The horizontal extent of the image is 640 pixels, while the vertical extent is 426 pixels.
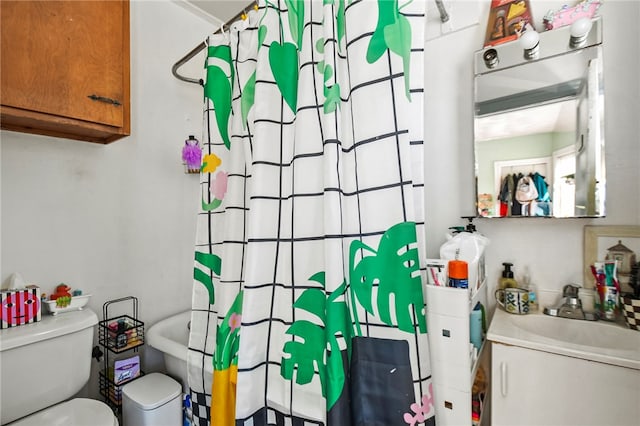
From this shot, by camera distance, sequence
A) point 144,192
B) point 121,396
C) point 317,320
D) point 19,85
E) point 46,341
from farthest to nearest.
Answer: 1. point 144,192
2. point 121,396
3. point 46,341
4. point 19,85
5. point 317,320

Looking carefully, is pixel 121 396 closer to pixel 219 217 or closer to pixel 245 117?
pixel 219 217

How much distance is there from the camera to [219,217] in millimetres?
1206

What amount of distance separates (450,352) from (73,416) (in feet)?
4.60

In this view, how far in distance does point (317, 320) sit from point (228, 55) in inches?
42.6

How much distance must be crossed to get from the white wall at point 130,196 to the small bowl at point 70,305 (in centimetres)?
10

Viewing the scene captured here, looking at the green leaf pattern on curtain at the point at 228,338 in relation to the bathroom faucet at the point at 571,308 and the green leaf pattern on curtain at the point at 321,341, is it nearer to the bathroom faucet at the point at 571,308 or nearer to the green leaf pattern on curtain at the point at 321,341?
the green leaf pattern on curtain at the point at 321,341

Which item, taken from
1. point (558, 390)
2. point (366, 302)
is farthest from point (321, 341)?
point (558, 390)

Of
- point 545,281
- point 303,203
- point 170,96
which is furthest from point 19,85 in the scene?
point 545,281

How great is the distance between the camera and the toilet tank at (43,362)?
43.0 inches

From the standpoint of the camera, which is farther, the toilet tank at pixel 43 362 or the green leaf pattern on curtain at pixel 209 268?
the green leaf pattern on curtain at pixel 209 268

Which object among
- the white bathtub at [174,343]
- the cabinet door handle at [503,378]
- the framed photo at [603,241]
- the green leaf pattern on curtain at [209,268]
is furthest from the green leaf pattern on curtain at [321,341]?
the framed photo at [603,241]

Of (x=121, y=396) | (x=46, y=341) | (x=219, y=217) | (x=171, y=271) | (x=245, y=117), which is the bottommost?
(x=121, y=396)

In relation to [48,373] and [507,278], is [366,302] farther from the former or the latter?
[48,373]

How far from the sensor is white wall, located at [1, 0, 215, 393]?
1.34 m
